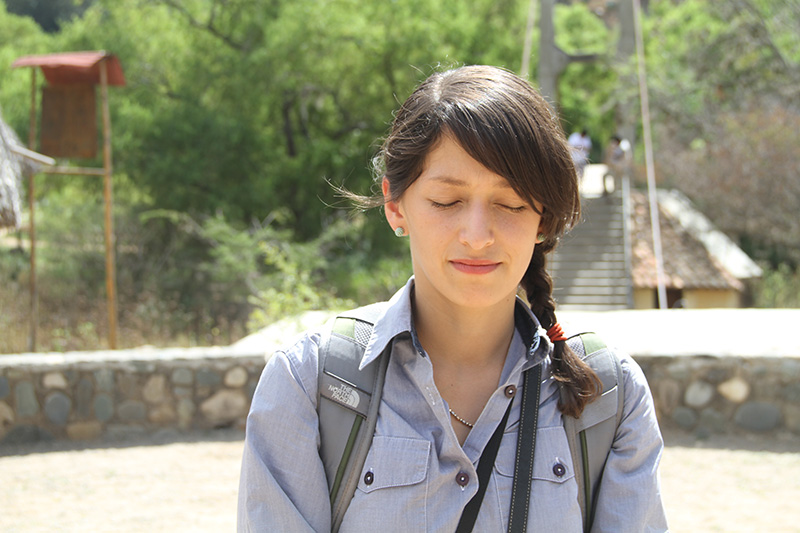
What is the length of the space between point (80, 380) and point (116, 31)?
Result: 13556 millimetres

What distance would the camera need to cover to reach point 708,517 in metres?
4.28

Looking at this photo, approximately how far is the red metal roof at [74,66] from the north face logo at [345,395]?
758cm

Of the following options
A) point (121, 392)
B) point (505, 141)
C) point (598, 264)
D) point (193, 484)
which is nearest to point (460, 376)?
point (505, 141)

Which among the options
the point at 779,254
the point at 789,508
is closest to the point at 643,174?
the point at 779,254

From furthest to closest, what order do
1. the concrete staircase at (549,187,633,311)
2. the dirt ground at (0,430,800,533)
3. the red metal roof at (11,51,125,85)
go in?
the concrete staircase at (549,187,633,311) < the red metal roof at (11,51,125,85) < the dirt ground at (0,430,800,533)

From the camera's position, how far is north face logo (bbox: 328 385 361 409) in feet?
4.33

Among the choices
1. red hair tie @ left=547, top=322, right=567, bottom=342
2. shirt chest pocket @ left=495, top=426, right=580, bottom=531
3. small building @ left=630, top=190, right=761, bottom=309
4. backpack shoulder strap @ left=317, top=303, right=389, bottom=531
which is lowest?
small building @ left=630, top=190, right=761, bottom=309

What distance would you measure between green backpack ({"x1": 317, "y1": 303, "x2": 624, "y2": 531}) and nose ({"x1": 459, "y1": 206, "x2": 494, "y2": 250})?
0.24 m

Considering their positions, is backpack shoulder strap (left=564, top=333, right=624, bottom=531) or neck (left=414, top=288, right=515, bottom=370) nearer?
backpack shoulder strap (left=564, top=333, right=624, bottom=531)

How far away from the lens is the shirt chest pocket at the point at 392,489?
4.15 ft

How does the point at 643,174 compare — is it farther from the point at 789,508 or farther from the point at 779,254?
the point at 789,508

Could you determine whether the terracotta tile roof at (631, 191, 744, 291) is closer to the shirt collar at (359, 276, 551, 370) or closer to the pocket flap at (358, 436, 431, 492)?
the shirt collar at (359, 276, 551, 370)

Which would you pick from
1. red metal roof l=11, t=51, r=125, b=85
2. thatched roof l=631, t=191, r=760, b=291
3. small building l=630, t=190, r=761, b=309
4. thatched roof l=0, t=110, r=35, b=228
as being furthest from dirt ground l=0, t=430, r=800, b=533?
thatched roof l=631, t=191, r=760, b=291

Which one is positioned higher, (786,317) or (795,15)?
(795,15)
